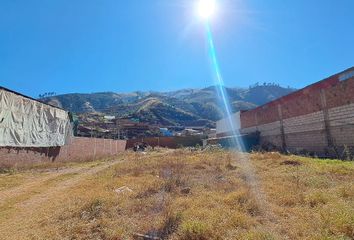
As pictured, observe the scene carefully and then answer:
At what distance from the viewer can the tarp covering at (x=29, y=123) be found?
1519cm

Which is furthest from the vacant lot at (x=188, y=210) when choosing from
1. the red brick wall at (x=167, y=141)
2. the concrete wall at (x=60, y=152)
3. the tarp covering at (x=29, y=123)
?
the red brick wall at (x=167, y=141)

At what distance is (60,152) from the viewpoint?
70.9 ft

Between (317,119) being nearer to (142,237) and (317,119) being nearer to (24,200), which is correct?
(24,200)

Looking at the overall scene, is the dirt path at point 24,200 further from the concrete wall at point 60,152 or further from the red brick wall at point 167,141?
the red brick wall at point 167,141

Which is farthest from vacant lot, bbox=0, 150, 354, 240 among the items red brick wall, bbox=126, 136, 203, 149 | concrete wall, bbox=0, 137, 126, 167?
red brick wall, bbox=126, 136, 203, 149

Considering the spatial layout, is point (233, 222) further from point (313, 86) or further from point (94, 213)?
point (313, 86)

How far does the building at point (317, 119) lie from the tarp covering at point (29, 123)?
14.8 m

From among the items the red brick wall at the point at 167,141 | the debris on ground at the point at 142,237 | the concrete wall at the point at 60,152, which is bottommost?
the debris on ground at the point at 142,237

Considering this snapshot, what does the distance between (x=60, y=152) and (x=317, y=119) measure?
54.2ft

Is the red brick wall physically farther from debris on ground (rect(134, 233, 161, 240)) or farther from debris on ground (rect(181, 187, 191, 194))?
debris on ground (rect(134, 233, 161, 240))

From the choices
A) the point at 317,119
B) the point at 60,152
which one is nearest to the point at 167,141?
the point at 60,152

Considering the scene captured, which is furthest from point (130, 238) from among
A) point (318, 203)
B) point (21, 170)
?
point (21, 170)

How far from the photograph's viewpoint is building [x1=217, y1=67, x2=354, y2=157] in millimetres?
17141

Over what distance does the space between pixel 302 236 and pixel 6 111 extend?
1460 cm
